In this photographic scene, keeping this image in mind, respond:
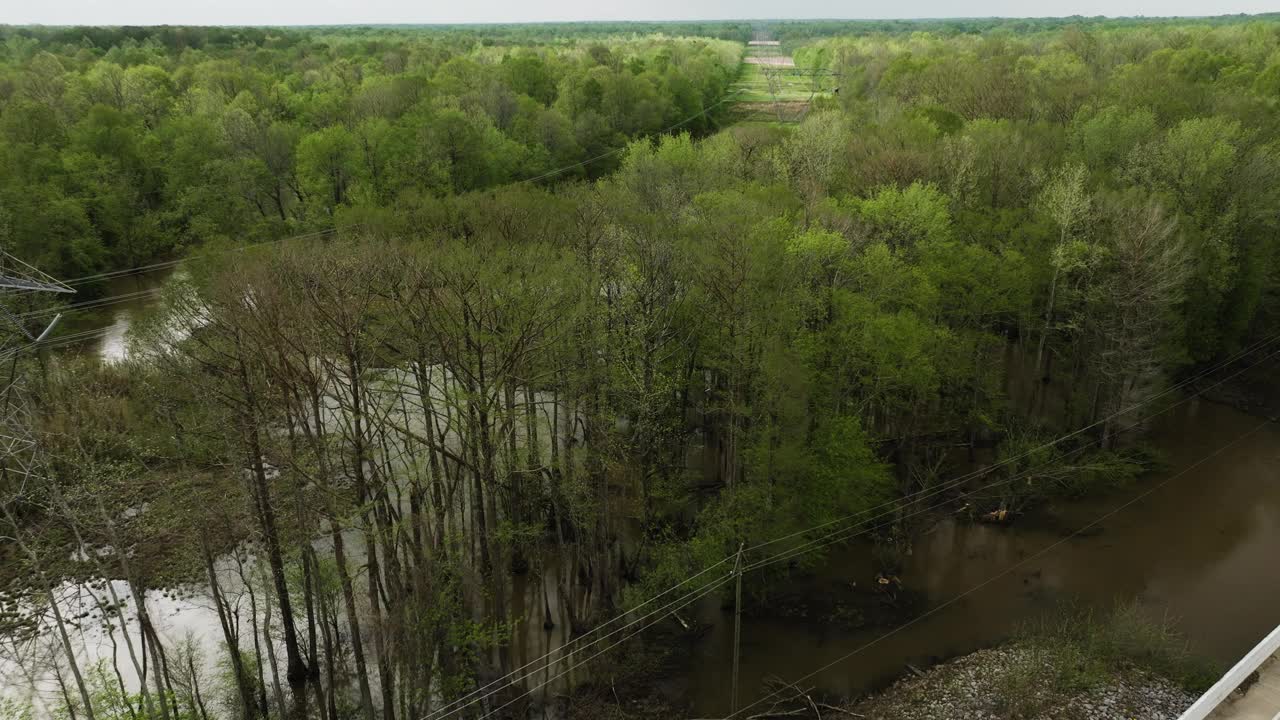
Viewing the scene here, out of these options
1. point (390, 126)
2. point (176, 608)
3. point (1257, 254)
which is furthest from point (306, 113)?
point (1257, 254)

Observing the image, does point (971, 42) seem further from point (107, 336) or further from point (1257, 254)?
point (107, 336)

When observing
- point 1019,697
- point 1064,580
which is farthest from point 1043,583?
point 1019,697

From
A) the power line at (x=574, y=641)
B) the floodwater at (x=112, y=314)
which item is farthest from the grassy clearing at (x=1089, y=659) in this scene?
the floodwater at (x=112, y=314)

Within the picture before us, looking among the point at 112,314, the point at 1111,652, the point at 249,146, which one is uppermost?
the point at 249,146

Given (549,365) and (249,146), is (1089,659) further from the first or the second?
(249,146)

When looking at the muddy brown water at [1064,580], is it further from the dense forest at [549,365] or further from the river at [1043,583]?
the dense forest at [549,365]

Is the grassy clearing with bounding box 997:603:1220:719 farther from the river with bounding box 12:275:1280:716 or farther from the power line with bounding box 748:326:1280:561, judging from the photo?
the power line with bounding box 748:326:1280:561

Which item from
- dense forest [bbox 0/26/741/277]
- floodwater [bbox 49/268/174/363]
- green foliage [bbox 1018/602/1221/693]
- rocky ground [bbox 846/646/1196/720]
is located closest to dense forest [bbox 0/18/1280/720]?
dense forest [bbox 0/26/741/277]
